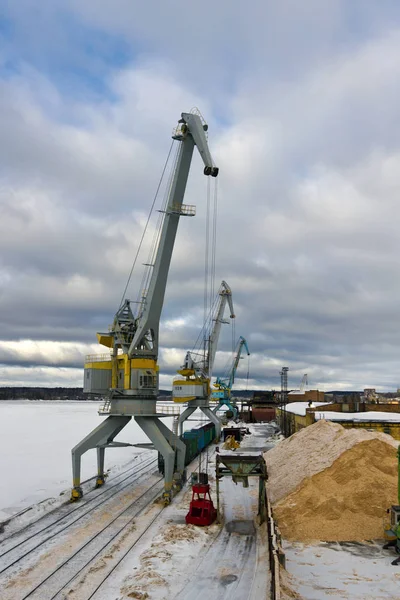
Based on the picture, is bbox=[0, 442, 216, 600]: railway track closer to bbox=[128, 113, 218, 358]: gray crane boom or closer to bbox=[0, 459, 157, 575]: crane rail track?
bbox=[0, 459, 157, 575]: crane rail track

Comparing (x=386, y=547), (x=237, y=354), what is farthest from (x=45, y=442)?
(x=237, y=354)

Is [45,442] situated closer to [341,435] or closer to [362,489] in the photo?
[341,435]

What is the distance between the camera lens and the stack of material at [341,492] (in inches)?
742

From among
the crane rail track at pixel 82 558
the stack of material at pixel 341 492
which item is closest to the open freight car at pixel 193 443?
the stack of material at pixel 341 492

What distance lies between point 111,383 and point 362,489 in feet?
49.3

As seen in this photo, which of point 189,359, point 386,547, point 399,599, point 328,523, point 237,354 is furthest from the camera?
point 237,354

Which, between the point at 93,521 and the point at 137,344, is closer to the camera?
the point at 93,521

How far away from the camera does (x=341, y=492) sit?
20.6 metres

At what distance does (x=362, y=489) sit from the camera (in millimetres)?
20594

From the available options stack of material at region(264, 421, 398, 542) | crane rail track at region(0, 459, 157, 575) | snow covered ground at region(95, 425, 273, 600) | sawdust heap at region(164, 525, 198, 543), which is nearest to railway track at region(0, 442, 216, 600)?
crane rail track at region(0, 459, 157, 575)

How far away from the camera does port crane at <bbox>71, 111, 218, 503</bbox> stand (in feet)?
87.8

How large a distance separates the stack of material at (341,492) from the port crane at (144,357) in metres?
7.57

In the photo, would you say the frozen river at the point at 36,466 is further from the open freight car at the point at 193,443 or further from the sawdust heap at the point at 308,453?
the sawdust heap at the point at 308,453

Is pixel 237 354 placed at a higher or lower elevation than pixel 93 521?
higher
